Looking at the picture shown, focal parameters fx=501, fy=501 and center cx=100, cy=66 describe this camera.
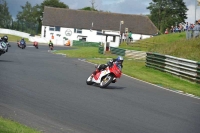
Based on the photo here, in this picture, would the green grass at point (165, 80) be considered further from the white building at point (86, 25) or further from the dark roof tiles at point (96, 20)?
the dark roof tiles at point (96, 20)

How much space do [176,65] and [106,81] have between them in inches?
382

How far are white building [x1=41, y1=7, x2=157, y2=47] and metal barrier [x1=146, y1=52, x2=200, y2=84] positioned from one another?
73.6 meters

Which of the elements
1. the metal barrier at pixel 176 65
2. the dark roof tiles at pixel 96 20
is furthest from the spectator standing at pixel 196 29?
the dark roof tiles at pixel 96 20

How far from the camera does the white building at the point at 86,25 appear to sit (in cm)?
10506

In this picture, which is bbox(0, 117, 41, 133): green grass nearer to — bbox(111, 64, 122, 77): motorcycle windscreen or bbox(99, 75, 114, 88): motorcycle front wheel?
bbox(111, 64, 122, 77): motorcycle windscreen

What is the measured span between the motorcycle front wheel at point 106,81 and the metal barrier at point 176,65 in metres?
7.42

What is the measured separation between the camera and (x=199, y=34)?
3456 cm

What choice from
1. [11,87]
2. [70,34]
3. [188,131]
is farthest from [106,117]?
[70,34]

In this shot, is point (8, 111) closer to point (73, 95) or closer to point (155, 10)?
point (73, 95)

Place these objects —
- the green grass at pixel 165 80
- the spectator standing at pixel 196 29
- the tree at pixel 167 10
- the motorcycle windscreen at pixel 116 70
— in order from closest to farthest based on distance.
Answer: the motorcycle windscreen at pixel 116 70
the green grass at pixel 165 80
the spectator standing at pixel 196 29
the tree at pixel 167 10

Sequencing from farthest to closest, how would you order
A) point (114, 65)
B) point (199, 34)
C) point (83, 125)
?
1. point (199, 34)
2. point (114, 65)
3. point (83, 125)

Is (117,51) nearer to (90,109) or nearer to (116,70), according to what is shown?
(116,70)

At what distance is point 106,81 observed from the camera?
58.9 feet

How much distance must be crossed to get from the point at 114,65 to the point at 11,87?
13.9ft
